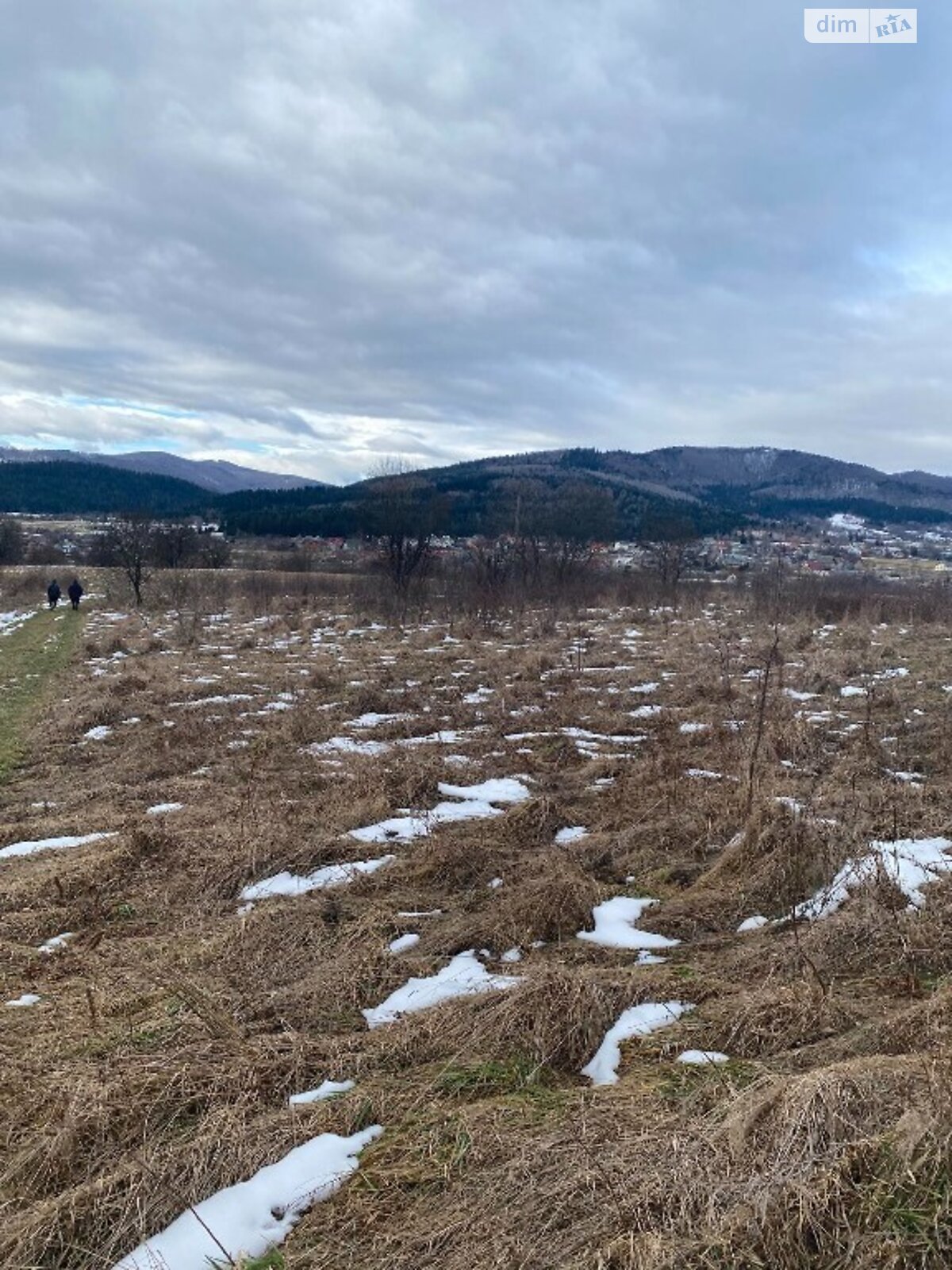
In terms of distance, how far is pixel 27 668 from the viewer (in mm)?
17766

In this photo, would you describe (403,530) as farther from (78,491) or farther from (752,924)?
(78,491)

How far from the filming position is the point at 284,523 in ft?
310

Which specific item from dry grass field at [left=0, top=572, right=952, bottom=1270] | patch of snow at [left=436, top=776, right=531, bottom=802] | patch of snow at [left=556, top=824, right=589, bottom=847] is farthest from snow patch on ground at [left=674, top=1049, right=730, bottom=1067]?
patch of snow at [left=436, top=776, right=531, bottom=802]

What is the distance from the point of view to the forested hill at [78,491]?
5714 inches

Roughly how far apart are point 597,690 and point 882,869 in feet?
26.3

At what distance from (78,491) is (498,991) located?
6894 inches

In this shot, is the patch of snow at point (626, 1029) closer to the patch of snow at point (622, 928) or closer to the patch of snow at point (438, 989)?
the patch of snow at point (438, 989)

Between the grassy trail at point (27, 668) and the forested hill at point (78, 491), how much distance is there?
10618cm

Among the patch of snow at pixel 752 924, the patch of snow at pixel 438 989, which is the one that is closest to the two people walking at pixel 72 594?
the patch of snow at pixel 438 989

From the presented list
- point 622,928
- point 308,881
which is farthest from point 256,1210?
point 308,881

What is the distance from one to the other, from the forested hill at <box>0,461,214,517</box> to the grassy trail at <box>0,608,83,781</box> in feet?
348

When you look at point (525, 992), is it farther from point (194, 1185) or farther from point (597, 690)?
point (597, 690)

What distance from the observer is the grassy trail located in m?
10.8

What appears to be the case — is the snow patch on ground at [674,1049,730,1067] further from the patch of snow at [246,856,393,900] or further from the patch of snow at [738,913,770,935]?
the patch of snow at [246,856,393,900]
